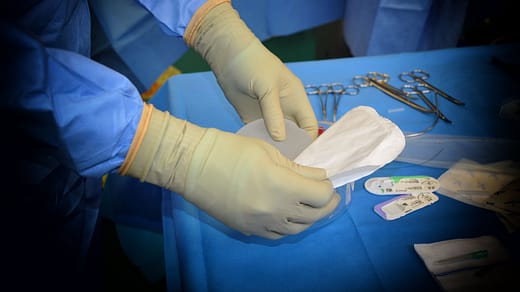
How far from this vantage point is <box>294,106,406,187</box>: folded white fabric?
75cm

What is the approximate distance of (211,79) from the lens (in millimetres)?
1342

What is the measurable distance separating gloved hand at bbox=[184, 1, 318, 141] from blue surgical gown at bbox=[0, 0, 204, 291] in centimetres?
30

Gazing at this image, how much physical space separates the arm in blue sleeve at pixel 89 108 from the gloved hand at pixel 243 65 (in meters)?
0.35

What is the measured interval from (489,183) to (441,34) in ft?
3.00

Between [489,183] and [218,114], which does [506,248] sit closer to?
[489,183]

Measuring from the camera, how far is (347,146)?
2.72ft

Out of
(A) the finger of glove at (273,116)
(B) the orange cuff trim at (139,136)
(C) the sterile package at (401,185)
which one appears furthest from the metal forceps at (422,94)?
(B) the orange cuff trim at (139,136)

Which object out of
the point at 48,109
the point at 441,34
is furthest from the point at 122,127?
the point at 441,34

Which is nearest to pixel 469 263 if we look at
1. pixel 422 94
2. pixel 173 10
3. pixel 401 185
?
pixel 401 185

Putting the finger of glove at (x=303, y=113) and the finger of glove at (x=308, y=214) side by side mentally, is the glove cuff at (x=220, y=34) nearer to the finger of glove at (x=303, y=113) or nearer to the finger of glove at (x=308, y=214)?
the finger of glove at (x=303, y=113)

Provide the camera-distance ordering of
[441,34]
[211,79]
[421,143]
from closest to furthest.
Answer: [421,143] < [211,79] < [441,34]

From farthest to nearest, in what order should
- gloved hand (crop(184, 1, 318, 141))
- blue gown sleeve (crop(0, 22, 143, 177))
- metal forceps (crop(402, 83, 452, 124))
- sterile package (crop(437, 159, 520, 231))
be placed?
metal forceps (crop(402, 83, 452, 124)) < gloved hand (crop(184, 1, 318, 141)) < sterile package (crop(437, 159, 520, 231)) < blue gown sleeve (crop(0, 22, 143, 177))

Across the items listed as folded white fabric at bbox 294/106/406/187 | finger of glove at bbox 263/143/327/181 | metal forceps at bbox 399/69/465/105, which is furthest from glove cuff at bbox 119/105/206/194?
metal forceps at bbox 399/69/465/105

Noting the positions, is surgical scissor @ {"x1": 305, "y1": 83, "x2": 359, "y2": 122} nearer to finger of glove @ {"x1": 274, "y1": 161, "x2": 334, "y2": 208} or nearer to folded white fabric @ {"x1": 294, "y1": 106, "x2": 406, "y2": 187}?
folded white fabric @ {"x1": 294, "y1": 106, "x2": 406, "y2": 187}
